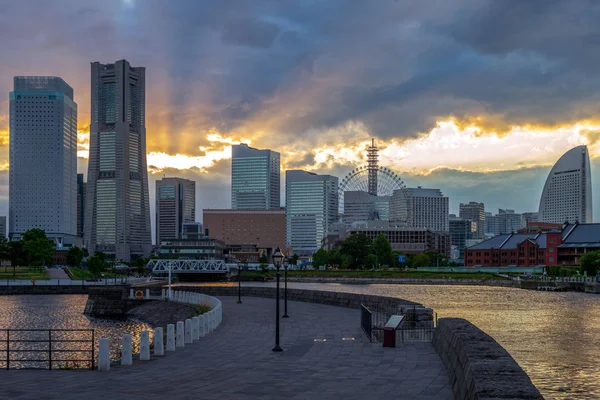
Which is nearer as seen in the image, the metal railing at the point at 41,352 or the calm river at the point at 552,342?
the calm river at the point at 552,342

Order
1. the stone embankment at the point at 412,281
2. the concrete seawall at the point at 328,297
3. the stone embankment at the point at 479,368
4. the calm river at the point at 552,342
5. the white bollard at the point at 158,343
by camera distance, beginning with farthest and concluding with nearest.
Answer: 1. the stone embankment at the point at 412,281
2. the concrete seawall at the point at 328,297
3. the white bollard at the point at 158,343
4. the calm river at the point at 552,342
5. the stone embankment at the point at 479,368

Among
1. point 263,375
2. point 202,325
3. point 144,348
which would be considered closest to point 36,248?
point 202,325

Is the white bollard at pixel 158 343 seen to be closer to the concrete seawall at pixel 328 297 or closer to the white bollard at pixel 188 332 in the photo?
the white bollard at pixel 188 332

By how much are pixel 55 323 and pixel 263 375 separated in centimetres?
Result: 4827

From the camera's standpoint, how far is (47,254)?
163m

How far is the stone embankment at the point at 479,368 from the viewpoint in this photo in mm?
12859

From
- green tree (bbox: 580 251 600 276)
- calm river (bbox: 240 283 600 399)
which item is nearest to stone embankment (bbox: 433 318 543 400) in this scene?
calm river (bbox: 240 283 600 399)

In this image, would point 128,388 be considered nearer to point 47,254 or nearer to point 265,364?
point 265,364

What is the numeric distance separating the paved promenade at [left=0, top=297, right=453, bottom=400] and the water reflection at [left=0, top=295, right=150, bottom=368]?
8.40m

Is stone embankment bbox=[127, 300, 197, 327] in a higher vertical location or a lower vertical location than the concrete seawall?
lower

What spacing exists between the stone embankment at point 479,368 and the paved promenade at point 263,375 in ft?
2.45

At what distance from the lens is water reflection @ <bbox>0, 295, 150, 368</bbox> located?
41.2 m

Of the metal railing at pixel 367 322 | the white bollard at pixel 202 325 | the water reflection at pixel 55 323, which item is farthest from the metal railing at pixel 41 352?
the metal railing at pixel 367 322

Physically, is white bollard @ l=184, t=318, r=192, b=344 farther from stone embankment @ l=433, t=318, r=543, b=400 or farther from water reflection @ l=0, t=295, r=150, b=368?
stone embankment @ l=433, t=318, r=543, b=400
